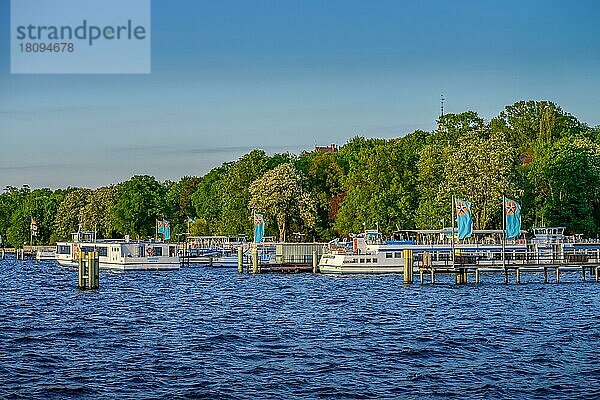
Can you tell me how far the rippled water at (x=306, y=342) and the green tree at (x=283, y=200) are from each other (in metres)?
52.8

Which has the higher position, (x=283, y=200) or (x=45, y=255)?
(x=283, y=200)

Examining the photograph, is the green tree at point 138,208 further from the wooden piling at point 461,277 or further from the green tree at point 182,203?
the wooden piling at point 461,277

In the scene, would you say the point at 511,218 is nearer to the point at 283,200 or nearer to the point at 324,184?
the point at 283,200

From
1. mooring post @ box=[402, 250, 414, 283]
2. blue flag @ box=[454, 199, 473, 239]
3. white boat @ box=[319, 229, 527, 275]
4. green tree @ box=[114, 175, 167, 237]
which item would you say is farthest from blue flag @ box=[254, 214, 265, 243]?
green tree @ box=[114, 175, 167, 237]

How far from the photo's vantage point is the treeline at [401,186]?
11500 centimetres

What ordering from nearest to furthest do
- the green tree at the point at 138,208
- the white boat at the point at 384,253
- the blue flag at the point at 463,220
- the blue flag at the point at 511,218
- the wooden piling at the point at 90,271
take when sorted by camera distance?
the wooden piling at the point at 90,271
the blue flag at the point at 511,218
the blue flag at the point at 463,220
the white boat at the point at 384,253
the green tree at the point at 138,208

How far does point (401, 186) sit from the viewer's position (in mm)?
124250

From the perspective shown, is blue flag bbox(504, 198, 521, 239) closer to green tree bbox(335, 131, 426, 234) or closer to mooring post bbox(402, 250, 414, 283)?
mooring post bbox(402, 250, 414, 283)

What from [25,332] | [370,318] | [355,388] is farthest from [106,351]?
[370,318]

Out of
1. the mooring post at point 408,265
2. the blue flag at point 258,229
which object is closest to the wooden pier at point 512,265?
the mooring post at point 408,265

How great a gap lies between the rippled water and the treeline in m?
33.3

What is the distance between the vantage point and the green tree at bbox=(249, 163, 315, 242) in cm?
13550

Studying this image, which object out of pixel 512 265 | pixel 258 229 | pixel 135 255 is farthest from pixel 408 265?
pixel 135 255

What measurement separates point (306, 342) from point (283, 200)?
8742 centimetres
